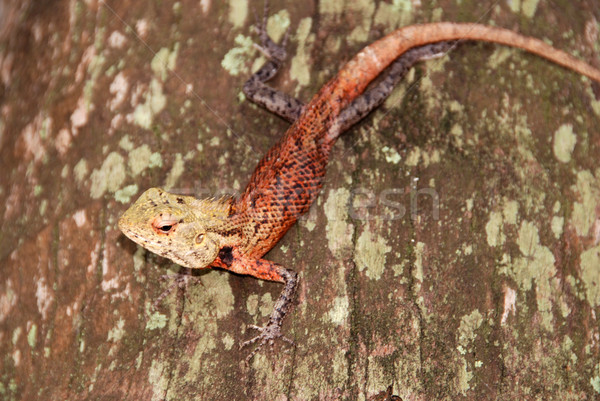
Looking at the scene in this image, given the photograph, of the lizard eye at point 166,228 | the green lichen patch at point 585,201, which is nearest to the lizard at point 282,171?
the lizard eye at point 166,228

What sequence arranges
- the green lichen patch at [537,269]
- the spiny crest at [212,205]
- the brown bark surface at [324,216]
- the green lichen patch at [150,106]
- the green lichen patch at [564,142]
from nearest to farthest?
the brown bark surface at [324,216] < the green lichen patch at [537,269] < the green lichen patch at [564,142] < the spiny crest at [212,205] < the green lichen patch at [150,106]

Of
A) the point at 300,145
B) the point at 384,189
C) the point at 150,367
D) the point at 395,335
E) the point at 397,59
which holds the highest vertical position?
the point at 397,59

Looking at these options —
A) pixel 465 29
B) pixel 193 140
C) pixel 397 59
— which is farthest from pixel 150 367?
pixel 465 29

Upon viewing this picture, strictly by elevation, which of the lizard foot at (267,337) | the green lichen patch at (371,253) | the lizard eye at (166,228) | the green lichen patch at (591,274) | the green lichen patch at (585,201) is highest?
the green lichen patch at (585,201)

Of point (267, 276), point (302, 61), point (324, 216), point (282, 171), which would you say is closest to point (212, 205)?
point (282, 171)

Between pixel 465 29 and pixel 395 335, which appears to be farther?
pixel 465 29

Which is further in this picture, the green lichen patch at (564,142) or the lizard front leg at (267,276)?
the green lichen patch at (564,142)

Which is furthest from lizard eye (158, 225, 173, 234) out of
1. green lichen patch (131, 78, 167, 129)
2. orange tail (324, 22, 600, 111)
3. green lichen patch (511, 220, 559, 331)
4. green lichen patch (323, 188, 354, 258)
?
green lichen patch (511, 220, 559, 331)

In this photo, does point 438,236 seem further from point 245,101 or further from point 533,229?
point 245,101

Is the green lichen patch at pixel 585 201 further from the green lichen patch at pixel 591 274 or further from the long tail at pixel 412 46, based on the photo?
the long tail at pixel 412 46
